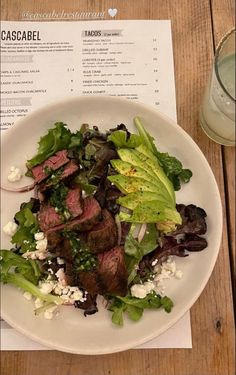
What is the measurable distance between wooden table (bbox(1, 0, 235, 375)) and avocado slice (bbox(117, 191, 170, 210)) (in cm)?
17

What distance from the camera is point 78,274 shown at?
3.25 feet

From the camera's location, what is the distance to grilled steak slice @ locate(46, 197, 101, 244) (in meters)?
0.99

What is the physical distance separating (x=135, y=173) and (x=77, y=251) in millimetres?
193

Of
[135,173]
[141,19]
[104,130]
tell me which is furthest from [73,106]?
[141,19]

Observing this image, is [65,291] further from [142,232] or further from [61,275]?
[142,232]

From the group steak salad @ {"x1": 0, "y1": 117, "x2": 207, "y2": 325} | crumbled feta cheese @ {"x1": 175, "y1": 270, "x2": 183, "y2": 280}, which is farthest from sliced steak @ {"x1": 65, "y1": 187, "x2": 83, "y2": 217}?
crumbled feta cheese @ {"x1": 175, "y1": 270, "x2": 183, "y2": 280}

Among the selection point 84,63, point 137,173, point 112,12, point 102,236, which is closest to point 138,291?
point 102,236

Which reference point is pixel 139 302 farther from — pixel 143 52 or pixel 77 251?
pixel 143 52

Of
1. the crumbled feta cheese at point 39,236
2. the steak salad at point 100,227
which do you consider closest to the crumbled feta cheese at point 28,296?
the steak salad at point 100,227

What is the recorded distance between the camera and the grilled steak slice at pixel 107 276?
98 cm

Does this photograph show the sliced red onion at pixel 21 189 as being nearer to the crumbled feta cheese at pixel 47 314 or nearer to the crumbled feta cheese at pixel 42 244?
the crumbled feta cheese at pixel 42 244

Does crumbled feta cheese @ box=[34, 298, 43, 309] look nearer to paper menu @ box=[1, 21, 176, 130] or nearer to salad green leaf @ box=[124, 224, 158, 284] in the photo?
salad green leaf @ box=[124, 224, 158, 284]

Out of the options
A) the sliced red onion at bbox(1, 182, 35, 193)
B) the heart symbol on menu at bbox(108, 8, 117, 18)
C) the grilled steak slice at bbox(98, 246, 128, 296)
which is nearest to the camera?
the grilled steak slice at bbox(98, 246, 128, 296)

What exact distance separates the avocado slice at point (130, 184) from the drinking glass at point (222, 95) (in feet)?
0.67
